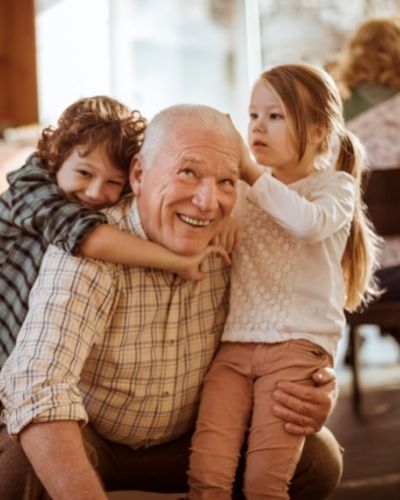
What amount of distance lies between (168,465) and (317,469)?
0.34 metres

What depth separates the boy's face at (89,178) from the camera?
1.76m

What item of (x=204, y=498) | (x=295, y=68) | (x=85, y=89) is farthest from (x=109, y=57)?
(x=204, y=498)

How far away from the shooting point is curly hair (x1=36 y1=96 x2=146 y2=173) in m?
1.76

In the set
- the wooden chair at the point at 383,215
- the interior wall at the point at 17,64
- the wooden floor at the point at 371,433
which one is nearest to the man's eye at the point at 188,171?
the wooden chair at the point at 383,215

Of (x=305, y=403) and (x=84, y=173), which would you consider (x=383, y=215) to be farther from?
(x=84, y=173)

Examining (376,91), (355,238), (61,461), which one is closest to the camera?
(61,461)

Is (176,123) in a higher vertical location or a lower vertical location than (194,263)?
higher

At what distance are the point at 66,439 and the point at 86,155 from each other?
0.61 m

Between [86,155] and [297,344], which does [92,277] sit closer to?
[86,155]

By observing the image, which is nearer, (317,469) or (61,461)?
(61,461)

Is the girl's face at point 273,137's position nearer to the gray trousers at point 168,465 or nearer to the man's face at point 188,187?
the man's face at point 188,187

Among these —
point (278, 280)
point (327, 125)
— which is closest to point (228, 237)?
point (278, 280)

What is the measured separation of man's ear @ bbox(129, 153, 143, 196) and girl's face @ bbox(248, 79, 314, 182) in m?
0.32

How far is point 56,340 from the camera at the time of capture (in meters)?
1.53
